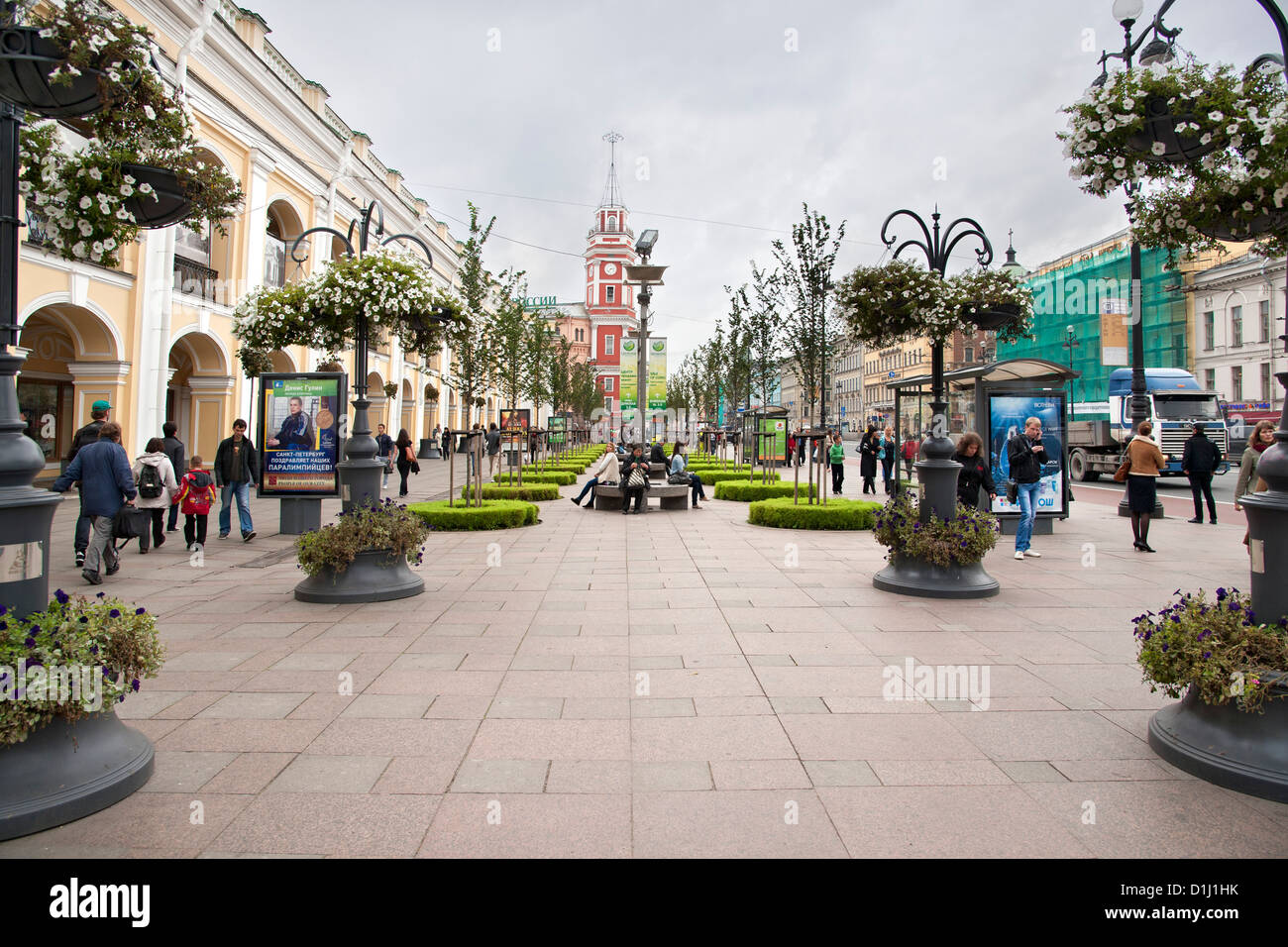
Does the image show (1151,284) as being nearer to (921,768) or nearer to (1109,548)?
(1109,548)

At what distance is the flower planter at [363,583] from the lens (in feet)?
24.6

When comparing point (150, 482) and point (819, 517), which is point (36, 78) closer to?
point (150, 482)

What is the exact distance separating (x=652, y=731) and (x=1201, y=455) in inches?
536

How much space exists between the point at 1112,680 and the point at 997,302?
422 cm

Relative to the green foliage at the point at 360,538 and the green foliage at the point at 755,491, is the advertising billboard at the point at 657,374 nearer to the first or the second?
the green foliage at the point at 755,491

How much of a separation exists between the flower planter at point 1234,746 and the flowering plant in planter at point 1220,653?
0.08 meters

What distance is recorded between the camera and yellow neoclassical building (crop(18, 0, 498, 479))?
1794cm

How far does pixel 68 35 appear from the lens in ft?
11.1

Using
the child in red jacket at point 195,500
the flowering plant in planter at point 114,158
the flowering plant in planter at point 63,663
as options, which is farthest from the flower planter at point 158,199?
the child in red jacket at point 195,500

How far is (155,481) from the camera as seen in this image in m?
10.5

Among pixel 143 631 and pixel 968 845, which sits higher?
pixel 143 631

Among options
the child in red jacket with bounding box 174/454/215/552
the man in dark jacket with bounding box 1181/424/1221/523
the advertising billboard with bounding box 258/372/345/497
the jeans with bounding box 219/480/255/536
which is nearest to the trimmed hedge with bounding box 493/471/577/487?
the advertising billboard with bounding box 258/372/345/497
